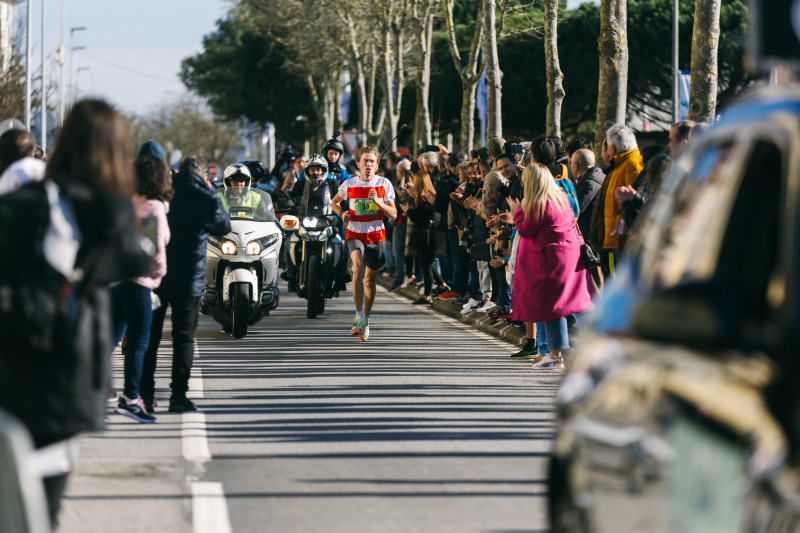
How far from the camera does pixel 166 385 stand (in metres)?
10.8

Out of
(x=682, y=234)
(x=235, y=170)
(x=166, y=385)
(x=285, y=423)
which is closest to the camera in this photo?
(x=682, y=234)

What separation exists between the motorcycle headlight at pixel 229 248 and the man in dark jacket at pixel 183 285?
180 inches

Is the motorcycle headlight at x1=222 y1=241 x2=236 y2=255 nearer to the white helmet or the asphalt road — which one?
the white helmet

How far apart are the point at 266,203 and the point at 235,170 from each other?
0.47 meters

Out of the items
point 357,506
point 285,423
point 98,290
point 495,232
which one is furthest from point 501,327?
point 98,290

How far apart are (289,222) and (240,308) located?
2285 mm

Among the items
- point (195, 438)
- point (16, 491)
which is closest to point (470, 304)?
point (195, 438)

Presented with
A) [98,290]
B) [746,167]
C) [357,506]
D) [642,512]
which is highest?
[746,167]

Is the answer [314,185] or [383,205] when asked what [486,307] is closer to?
[314,185]

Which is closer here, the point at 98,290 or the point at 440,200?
the point at 98,290

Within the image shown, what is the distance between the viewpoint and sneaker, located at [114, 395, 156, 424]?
29.5 ft

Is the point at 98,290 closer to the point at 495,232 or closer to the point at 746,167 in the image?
the point at 746,167

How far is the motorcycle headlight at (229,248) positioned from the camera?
14094 mm

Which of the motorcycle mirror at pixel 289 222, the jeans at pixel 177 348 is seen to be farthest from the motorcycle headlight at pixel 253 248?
the jeans at pixel 177 348
